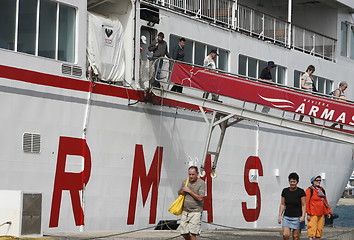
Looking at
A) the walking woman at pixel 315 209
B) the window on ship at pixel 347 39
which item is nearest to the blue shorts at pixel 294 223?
the walking woman at pixel 315 209

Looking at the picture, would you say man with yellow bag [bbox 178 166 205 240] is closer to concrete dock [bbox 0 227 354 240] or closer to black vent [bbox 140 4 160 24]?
concrete dock [bbox 0 227 354 240]

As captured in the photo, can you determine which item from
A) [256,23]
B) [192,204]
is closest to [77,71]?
[192,204]

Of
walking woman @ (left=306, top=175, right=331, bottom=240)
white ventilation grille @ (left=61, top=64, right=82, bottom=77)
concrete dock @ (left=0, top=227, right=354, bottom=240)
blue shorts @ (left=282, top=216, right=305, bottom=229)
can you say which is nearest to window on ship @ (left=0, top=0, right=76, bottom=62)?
white ventilation grille @ (left=61, top=64, right=82, bottom=77)

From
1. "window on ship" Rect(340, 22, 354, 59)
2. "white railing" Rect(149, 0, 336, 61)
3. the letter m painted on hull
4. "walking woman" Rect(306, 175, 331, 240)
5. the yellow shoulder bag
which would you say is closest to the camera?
the yellow shoulder bag

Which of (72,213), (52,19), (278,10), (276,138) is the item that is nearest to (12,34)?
(52,19)

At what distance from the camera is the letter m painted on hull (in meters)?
20.1

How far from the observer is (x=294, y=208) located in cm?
1537

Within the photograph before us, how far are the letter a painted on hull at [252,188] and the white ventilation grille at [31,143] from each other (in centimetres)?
864

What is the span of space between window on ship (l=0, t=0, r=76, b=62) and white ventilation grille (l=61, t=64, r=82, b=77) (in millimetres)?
212

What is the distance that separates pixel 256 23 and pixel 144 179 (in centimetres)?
838

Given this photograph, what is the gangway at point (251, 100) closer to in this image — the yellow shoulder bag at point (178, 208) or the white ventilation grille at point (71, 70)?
the white ventilation grille at point (71, 70)

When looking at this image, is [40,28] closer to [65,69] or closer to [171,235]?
[65,69]

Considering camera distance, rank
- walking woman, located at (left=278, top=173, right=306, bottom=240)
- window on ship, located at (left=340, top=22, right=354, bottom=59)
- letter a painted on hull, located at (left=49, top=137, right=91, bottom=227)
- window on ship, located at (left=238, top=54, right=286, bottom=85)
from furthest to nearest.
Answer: window on ship, located at (left=340, top=22, right=354, bottom=59), window on ship, located at (left=238, top=54, right=286, bottom=85), letter a painted on hull, located at (left=49, top=137, right=91, bottom=227), walking woman, located at (left=278, top=173, right=306, bottom=240)

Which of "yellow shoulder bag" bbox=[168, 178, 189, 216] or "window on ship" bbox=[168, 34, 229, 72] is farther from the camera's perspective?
"window on ship" bbox=[168, 34, 229, 72]
